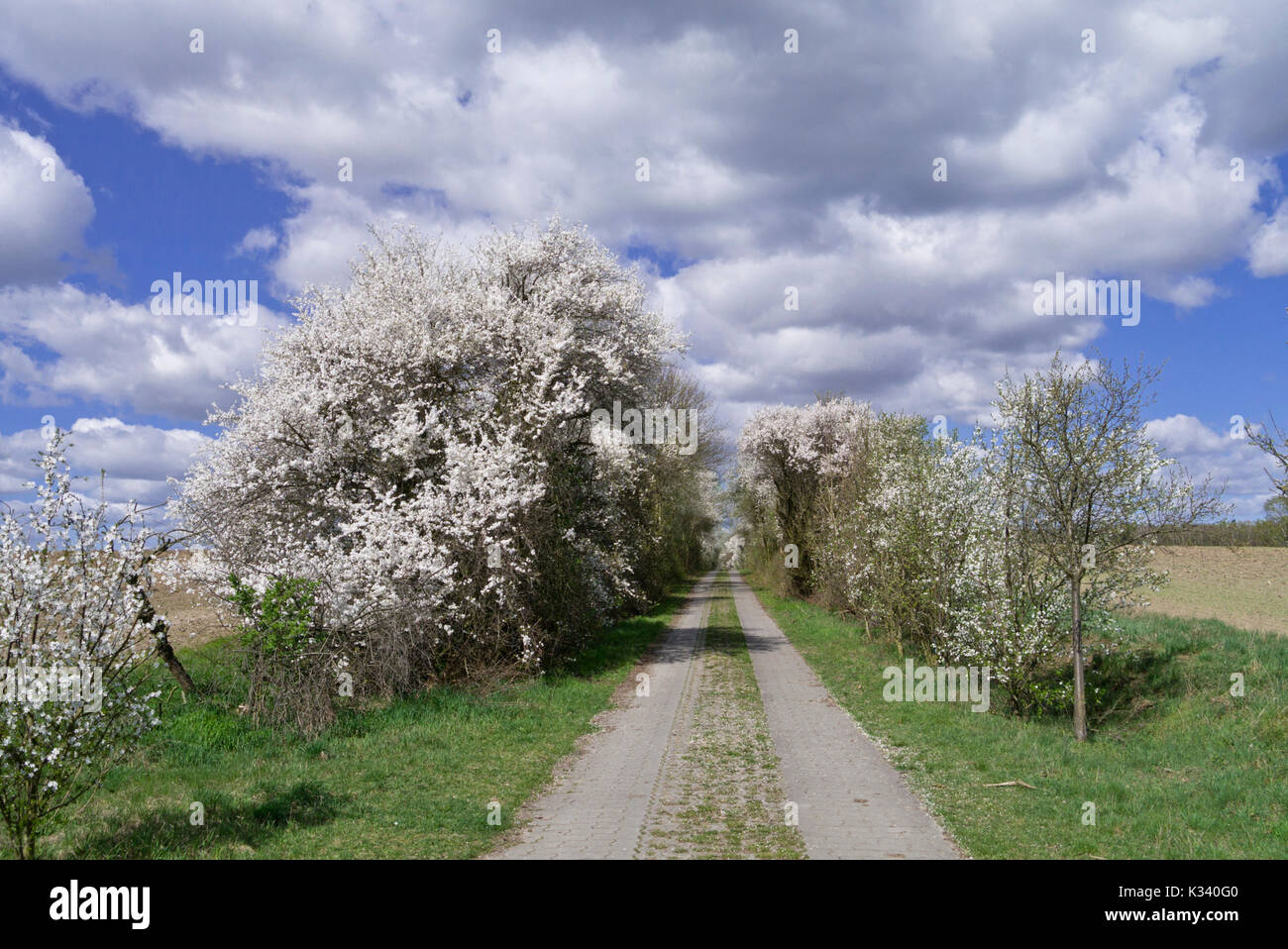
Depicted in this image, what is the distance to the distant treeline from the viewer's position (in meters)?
10.5

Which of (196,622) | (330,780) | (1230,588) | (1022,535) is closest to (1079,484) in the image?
(1022,535)

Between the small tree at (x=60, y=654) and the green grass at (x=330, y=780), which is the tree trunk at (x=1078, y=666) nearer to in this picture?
the green grass at (x=330, y=780)

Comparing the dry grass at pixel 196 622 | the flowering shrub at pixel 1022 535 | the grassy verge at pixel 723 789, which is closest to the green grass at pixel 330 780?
the dry grass at pixel 196 622

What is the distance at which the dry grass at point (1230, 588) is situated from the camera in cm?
2011

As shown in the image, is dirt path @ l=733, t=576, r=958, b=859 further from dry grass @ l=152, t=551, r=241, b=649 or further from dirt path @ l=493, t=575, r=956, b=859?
dry grass @ l=152, t=551, r=241, b=649

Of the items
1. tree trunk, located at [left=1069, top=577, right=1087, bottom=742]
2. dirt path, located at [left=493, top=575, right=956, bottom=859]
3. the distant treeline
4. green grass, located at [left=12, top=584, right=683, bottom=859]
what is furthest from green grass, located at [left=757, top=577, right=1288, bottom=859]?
green grass, located at [left=12, top=584, right=683, bottom=859]

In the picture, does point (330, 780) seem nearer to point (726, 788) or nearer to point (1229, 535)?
point (726, 788)

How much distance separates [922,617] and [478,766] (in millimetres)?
11943

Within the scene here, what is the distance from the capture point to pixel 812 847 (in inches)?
260

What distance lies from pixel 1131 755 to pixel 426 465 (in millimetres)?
12567

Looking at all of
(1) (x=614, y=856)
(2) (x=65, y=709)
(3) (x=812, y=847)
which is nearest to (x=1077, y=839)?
(3) (x=812, y=847)

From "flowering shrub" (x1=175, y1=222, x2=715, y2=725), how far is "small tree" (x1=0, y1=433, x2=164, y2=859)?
515 cm
